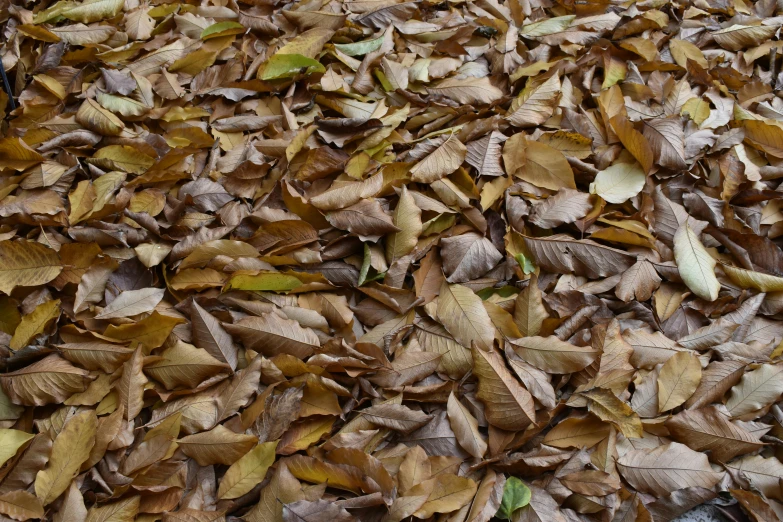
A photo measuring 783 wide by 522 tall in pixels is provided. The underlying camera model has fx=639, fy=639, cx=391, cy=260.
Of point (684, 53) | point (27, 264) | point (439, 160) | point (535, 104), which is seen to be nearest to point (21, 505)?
point (27, 264)

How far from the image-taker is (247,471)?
119 cm

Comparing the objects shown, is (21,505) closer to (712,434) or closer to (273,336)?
(273,336)

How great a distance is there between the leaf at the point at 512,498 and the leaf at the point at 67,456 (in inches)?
30.3

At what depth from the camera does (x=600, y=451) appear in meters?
1.25

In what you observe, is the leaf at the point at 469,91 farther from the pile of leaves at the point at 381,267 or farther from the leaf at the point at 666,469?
the leaf at the point at 666,469

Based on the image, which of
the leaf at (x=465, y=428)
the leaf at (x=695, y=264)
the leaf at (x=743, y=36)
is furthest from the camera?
the leaf at (x=743, y=36)

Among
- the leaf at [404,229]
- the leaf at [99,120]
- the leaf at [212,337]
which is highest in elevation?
the leaf at [99,120]

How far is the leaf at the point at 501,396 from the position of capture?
1246mm

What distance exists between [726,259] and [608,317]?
38 cm

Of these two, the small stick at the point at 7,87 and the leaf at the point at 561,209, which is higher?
the small stick at the point at 7,87

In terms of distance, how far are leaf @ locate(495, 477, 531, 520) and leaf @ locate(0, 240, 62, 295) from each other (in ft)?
3.45

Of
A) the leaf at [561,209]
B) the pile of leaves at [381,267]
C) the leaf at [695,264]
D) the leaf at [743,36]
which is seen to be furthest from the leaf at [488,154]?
the leaf at [743,36]

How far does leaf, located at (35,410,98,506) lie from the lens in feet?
3.79

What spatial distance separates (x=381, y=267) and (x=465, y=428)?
0.42 meters
